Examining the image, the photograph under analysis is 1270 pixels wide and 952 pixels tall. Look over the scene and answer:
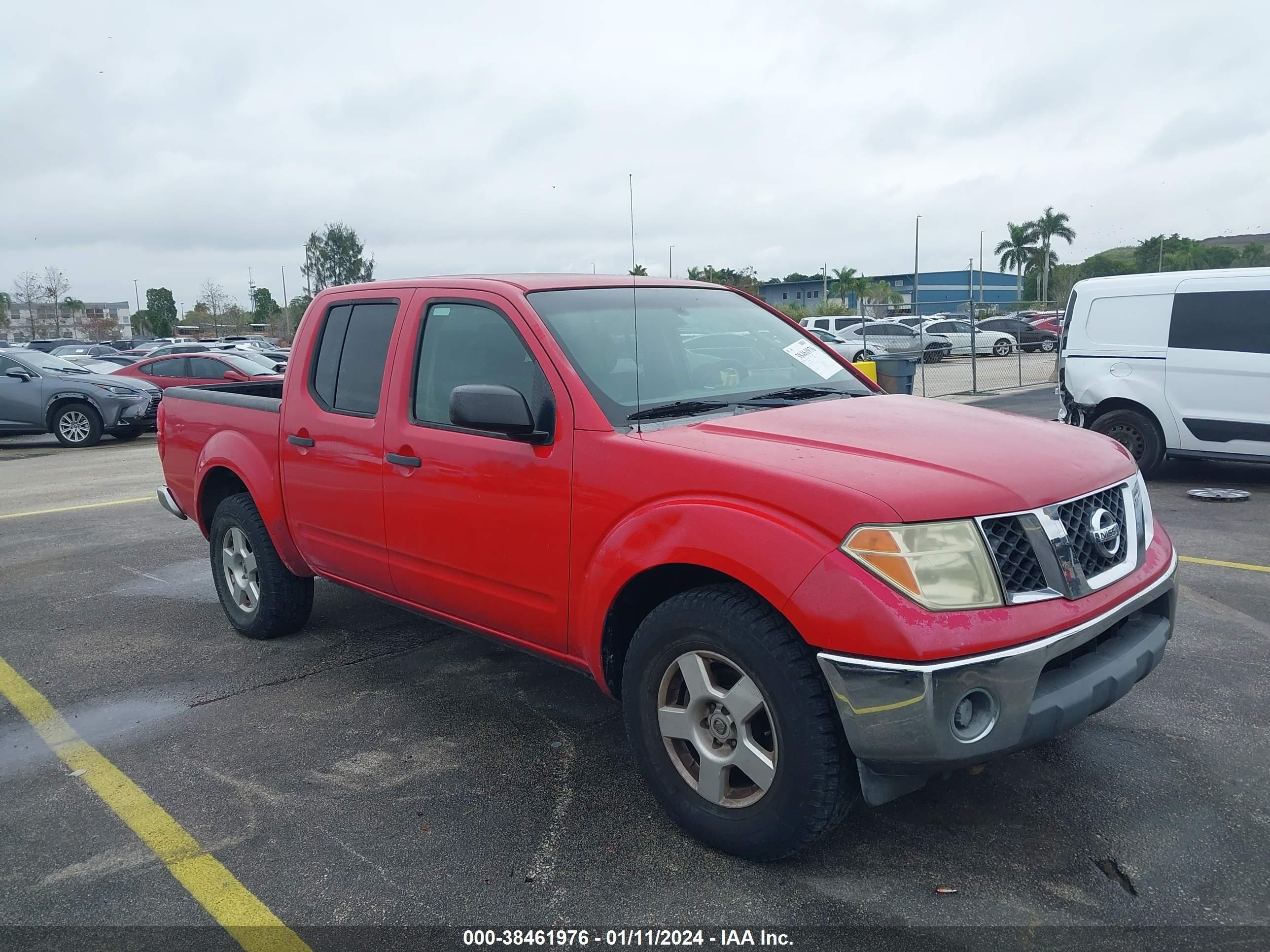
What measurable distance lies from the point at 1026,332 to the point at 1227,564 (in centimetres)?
3104

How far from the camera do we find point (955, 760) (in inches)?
103

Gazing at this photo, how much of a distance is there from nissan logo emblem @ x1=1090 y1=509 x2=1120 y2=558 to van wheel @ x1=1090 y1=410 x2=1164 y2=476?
21.7ft

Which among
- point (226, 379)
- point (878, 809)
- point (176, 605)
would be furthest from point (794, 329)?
point (226, 379)

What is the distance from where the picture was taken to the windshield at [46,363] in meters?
15.6

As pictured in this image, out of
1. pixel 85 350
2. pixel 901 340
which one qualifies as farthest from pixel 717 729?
pixel 85 350

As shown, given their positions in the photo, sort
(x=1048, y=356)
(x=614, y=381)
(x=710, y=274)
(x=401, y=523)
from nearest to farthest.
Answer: (x=614, y=381) < (x=401, y=523) < (x=1048, y=356) < (x=710, y=274)

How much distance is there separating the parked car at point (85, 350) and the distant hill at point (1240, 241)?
1631 inches

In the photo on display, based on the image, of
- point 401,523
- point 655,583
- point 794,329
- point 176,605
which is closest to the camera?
point 655,583

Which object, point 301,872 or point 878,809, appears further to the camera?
point 878,809

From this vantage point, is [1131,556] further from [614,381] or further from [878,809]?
[614,381]

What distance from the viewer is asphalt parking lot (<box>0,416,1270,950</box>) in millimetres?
2752

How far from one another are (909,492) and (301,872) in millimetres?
2130

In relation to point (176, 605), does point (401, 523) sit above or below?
above

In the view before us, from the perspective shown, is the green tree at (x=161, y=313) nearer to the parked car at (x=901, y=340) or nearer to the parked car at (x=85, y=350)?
the parked car at (x=85, y=350)
